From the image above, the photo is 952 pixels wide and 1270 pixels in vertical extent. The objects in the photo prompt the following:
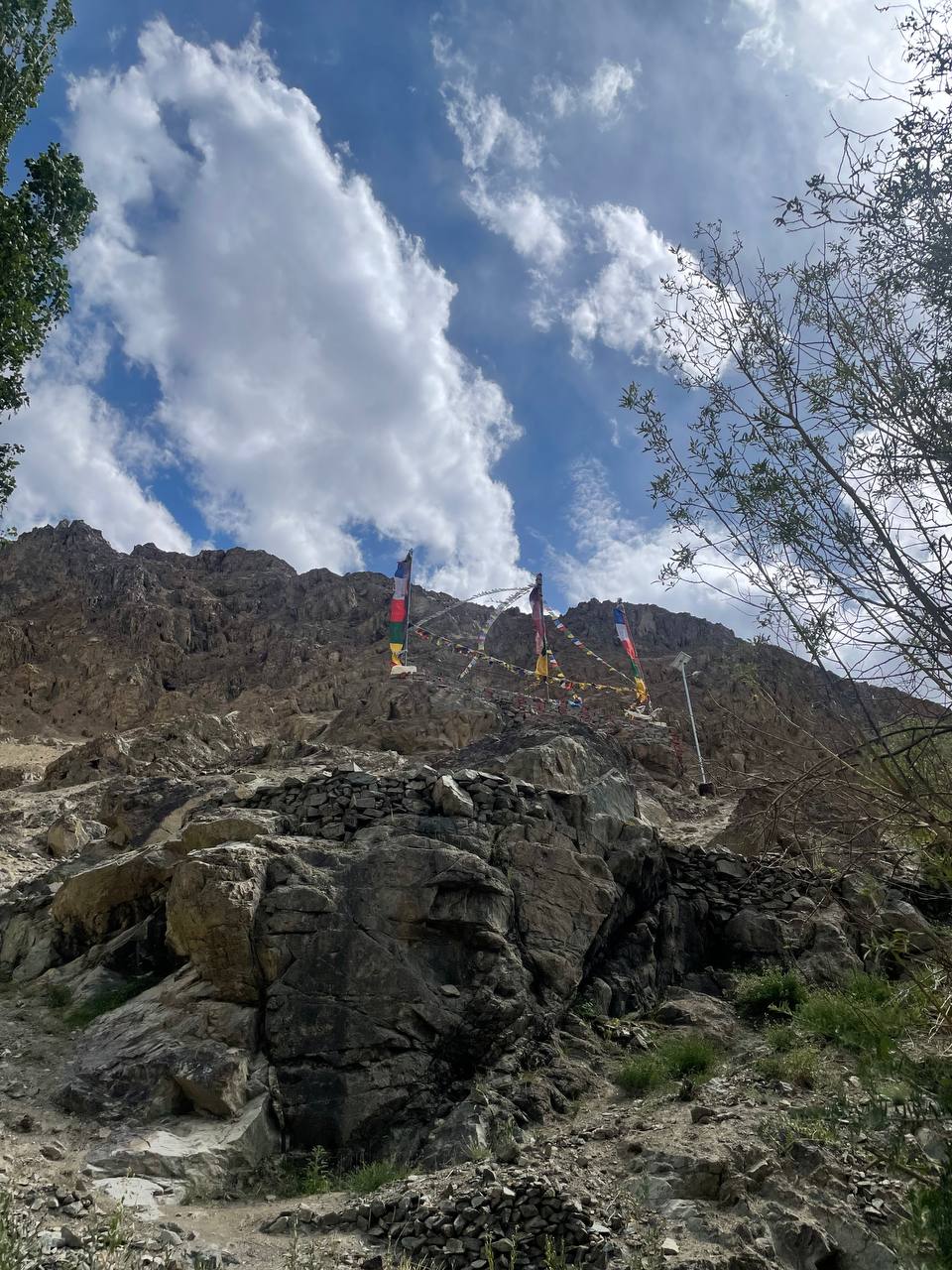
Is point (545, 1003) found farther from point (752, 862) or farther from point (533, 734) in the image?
point (533, 734)

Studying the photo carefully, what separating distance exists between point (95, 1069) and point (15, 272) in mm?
8435

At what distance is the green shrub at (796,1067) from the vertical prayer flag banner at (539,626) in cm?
2068

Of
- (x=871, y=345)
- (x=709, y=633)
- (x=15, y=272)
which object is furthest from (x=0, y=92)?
(x=709, y=633)

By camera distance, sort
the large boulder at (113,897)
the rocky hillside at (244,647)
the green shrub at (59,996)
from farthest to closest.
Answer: the rocky hillside at (244,647) < the large boulder at (113,897) < the green shrub at (59,996)

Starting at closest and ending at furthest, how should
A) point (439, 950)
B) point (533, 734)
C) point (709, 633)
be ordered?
point (439, 950)
point (533, 734)
point (709, 633)

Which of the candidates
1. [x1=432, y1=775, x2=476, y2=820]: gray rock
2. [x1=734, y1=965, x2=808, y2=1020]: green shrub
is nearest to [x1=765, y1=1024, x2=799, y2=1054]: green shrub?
[x1=734, y1=965, x2=808, y2=1020]: green shrub

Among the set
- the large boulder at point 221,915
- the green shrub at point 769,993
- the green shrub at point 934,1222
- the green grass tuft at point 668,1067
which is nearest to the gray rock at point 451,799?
the large boulder at point 221,915

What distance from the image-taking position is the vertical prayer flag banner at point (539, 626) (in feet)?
91.5

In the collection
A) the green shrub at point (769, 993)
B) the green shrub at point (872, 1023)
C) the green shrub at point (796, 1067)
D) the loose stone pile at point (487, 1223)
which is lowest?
the loose stone pile at point (487, 1223)

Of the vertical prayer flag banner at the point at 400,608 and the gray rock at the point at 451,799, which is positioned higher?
the vertical prayer flag banner at the point at 400,608

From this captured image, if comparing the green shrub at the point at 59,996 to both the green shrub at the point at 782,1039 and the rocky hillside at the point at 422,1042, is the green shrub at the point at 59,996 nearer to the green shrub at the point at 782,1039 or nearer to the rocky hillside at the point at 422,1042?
the rocky hillside at the point at 422,1042

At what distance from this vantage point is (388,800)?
371 inches

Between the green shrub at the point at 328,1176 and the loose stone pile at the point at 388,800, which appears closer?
the green shrub at the point at 328,1176

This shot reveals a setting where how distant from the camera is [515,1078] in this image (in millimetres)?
7043
